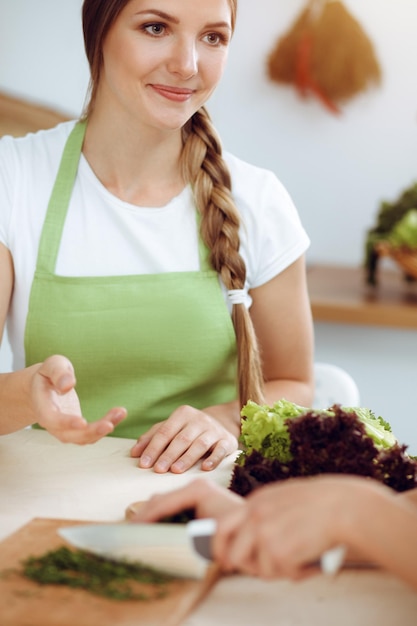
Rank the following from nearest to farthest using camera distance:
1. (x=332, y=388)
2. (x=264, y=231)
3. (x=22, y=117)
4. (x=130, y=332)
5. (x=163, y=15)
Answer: (x=163, y=15), (x=130, y=332), (x=264, y=231), (x=332, y=388), (x=22, y=117)

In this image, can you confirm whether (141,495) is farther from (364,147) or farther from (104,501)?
(364,147)

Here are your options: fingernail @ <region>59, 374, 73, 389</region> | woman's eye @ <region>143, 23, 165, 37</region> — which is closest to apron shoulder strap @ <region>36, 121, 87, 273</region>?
woman's eye @ <region>143, 23, 165, 37</region>

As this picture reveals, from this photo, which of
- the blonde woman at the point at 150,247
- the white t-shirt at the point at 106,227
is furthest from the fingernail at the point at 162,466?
the white t-shirt at the point at 106,227

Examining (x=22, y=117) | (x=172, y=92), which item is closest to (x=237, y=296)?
(x=172, y=92)

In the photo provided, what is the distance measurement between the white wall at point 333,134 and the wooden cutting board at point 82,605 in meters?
1.99

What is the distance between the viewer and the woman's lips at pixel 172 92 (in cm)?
152

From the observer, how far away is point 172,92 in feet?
Result: 5.00

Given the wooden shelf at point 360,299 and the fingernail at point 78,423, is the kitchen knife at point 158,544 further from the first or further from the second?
the wooden shelf at point 360,299

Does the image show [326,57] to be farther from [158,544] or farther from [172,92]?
[158,544]

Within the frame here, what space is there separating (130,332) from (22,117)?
4.38ft

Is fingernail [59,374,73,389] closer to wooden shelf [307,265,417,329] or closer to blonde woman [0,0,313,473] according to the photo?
blonde woman [0,0,313,473]

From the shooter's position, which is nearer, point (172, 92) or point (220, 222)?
point (172, 92)

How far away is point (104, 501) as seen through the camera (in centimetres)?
115

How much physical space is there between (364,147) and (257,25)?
542mm
